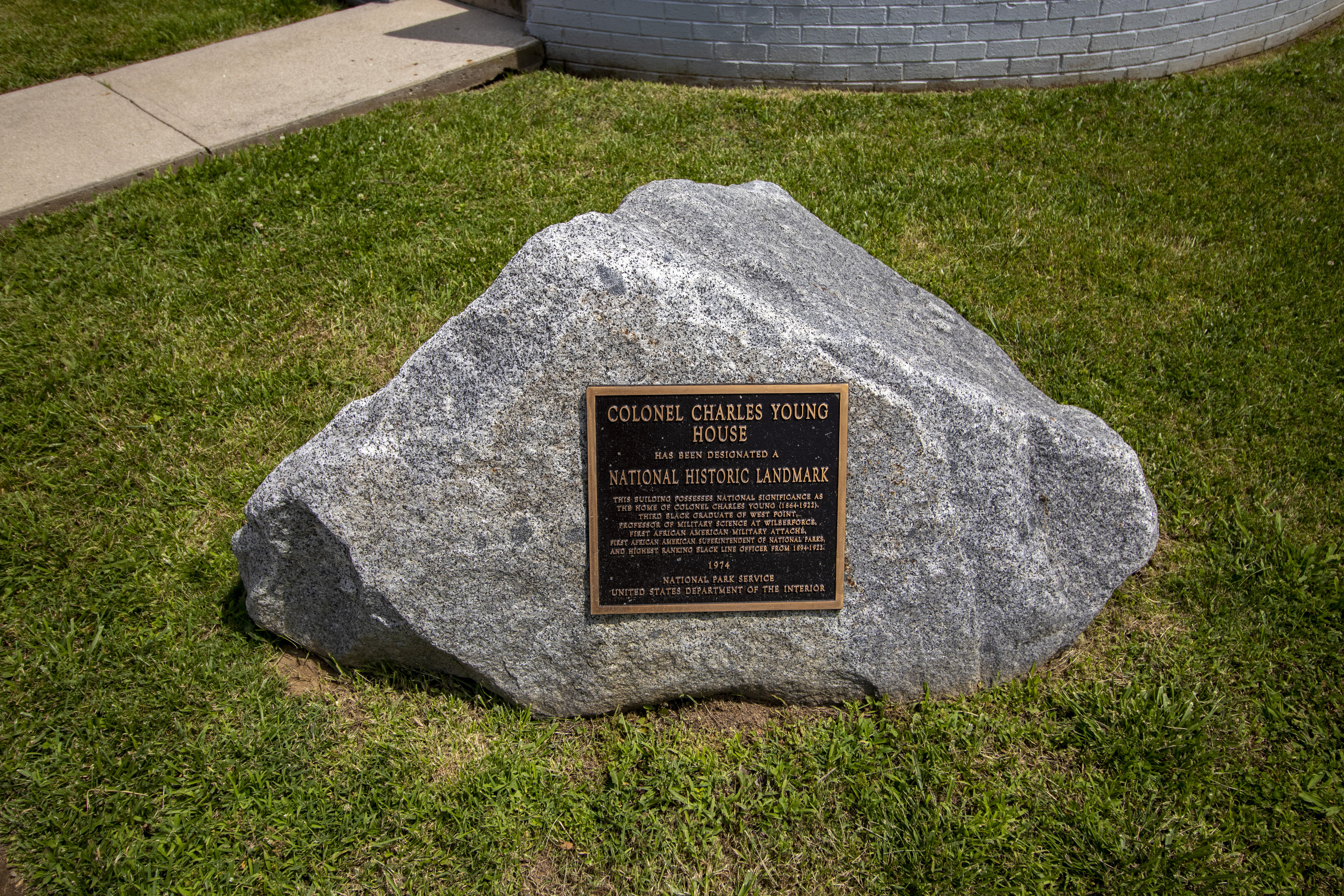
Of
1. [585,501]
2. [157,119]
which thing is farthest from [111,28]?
[585,501]

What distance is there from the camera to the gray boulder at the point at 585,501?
8.06 feet

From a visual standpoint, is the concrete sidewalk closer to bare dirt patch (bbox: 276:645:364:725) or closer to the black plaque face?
bare dirt patch (bbox: 276:645:364:725)

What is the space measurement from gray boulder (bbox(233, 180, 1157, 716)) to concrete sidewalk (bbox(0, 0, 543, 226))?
12.8ft

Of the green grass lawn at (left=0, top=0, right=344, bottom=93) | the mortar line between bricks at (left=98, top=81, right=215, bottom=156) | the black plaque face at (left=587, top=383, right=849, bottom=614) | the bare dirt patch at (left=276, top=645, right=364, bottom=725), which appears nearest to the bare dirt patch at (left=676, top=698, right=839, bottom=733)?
the black plaque face at (left=587, top=383, right=849, bottom=614)

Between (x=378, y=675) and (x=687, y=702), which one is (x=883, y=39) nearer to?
(x=687, y=702)

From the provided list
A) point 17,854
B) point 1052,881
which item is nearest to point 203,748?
point 17,854

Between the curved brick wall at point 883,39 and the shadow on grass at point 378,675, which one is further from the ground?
the curved brick wall at point 883,39

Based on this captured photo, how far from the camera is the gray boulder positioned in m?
2.46

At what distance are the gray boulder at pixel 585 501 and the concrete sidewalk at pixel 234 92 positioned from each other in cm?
390

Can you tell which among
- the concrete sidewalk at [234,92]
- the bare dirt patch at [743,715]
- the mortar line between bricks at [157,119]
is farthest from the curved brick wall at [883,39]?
the bare dirt patch at [743,715]

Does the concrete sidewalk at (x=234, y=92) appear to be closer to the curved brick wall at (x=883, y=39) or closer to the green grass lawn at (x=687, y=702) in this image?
the green grass lawn at (x=687, y=702)

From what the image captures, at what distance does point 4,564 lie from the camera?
10.8 feet

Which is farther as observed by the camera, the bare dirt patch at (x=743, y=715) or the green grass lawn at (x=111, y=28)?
the green grass lawn at (x=111, y=28)

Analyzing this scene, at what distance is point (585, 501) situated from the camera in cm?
259
